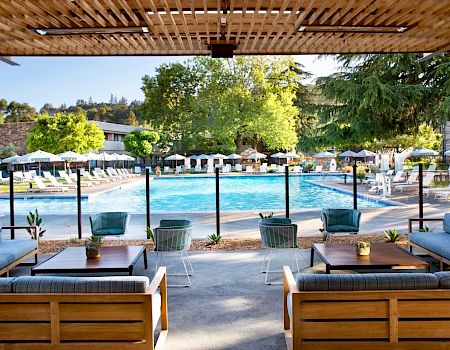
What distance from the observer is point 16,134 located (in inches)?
1785

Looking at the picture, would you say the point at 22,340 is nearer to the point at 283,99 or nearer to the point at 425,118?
the point at 425,118

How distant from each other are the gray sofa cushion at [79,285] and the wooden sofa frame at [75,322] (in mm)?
44

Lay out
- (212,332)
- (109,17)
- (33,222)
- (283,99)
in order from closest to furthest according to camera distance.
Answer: (212,332)
(109,17)
(33,222)
(283,99)

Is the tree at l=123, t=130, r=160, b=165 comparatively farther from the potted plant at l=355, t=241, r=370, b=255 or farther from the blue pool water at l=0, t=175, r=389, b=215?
the potted plant at l=355, t=241, r=370, b=255

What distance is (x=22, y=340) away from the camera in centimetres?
351

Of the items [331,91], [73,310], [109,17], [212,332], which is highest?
[331,91]

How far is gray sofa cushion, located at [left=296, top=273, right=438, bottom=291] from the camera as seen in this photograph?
11.2 feet

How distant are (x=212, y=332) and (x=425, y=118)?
17.4m

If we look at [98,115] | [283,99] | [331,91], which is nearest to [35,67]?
[98,115]

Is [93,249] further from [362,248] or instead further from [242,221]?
[242,221]

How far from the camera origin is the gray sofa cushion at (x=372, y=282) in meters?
Result: 3.42

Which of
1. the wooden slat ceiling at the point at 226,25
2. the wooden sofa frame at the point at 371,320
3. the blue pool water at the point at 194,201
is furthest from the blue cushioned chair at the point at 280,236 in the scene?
the blue pool water at the point at 194,201

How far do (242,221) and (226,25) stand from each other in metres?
6.33

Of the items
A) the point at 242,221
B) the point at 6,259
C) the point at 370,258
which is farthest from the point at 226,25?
the point at 242,221
